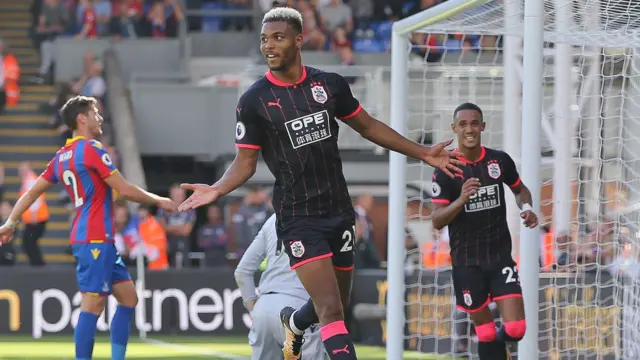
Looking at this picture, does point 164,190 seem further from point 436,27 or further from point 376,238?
point 436,27

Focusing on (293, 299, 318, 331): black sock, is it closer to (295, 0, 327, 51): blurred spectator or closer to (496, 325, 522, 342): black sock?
(496, 325, 522, 342): black sock

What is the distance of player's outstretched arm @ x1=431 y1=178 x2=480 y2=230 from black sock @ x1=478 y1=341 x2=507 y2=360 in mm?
988

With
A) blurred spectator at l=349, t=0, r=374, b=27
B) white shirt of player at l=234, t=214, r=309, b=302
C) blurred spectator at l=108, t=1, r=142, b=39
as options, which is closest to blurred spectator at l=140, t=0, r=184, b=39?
blurred spectator at l=108, t=1, r=142, b=39

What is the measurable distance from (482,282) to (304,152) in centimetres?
297

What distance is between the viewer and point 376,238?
23078mm

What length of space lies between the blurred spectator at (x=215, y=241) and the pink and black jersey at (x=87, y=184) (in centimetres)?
920

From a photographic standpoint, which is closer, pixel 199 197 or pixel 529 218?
Result: pixel 199 197

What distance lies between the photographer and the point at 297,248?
292 inches

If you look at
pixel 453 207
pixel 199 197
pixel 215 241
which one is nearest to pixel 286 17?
pixel 199 197

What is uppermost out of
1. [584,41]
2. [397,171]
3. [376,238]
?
[584,41]

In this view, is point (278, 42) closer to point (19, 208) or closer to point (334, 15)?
point (19, 208)

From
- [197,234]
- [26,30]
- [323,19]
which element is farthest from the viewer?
[26,30]

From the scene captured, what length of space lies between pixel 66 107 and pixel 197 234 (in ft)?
37.0

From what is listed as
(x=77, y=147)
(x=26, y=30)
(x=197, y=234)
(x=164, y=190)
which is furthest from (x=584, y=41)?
(x=26, y=30)
